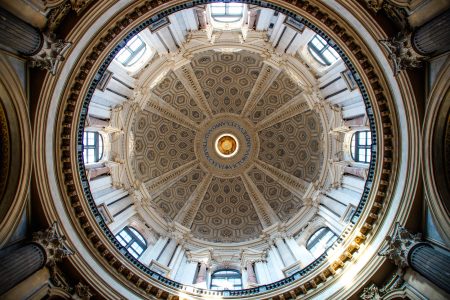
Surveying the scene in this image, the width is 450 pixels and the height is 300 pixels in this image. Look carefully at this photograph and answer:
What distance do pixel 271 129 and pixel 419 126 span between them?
66.4ft

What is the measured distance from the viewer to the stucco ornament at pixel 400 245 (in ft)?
47.4

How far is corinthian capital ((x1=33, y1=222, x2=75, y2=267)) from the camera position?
1470cm

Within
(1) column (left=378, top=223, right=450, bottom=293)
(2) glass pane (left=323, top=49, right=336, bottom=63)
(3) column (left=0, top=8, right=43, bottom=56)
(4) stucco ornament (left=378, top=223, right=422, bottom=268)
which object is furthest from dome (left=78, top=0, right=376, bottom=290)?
(3) column (left=0, top=8, right=43, bottom=56)

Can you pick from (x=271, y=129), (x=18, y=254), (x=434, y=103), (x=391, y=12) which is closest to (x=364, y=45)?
(x=391, y=12)

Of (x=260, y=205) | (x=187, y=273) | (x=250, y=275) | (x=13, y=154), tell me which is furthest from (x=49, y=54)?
(x=260, y=205)

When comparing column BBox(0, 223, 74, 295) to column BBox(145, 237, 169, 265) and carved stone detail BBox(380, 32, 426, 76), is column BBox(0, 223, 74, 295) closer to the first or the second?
column BBox(145, 237, 169, 265)

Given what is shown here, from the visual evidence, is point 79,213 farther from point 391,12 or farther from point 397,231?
point 391,12

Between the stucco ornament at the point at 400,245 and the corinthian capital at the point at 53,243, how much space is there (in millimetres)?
12951

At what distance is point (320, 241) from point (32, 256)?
16316 mm

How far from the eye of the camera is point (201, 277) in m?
22.8

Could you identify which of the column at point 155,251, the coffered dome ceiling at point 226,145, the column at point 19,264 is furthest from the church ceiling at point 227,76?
the column at point 19,264

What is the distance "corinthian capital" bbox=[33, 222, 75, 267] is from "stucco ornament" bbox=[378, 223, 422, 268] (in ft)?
42.5

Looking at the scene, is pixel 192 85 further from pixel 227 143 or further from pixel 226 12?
pixel 226 12

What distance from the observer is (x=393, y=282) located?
595 inches
